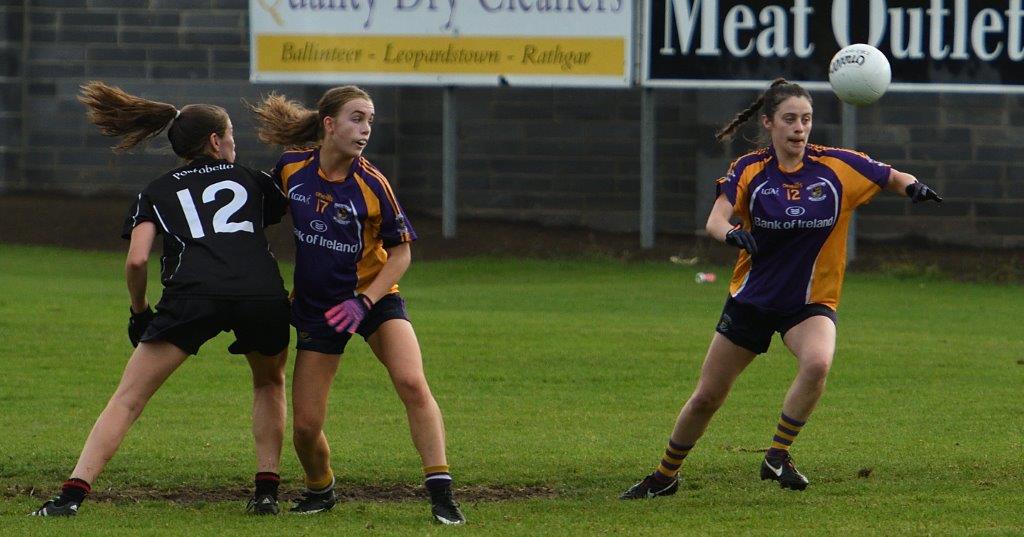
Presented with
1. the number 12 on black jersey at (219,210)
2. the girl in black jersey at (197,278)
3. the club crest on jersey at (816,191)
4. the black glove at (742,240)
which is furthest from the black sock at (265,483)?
the club crest on jersey at (816,191)

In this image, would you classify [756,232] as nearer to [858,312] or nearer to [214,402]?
[214,402]

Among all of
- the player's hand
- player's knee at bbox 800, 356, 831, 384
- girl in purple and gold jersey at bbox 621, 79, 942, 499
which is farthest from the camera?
girl in purple and gold jersey at bbox 621, 79, 942, 499

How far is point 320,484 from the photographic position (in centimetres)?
648

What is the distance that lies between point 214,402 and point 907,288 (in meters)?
9.11

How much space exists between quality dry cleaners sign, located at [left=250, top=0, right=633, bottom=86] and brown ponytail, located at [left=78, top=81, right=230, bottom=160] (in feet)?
37.3

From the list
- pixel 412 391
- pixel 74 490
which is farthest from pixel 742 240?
pixel 74 490

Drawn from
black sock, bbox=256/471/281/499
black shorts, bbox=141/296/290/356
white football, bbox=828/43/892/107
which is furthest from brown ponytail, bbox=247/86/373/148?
white football, bbox=828/43/892/107

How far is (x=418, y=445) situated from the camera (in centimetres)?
612

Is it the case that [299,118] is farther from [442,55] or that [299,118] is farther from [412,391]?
[442,55]

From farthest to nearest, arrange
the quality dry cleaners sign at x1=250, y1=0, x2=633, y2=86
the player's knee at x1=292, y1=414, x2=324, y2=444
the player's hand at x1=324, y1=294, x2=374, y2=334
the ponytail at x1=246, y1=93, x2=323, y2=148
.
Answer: the quality dry cleaners sign at x1=250, y1=0, x2=633, y2=86, the ponytail at x1=246, y1=93, x2=323, y2=148, the player's knee at x1=292, y1=414, x2=324, y2=444, the player's hand at x1=324, y1=294, x2=374, y2=334

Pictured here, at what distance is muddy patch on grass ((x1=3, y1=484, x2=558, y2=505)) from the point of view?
685 centimetres

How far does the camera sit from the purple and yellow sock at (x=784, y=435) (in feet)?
22.2

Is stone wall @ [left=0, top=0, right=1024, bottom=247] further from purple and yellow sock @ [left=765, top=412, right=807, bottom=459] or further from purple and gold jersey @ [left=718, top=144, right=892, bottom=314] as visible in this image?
purple and yellow sock @ [left=765, top=412, right=807, bottom=459]

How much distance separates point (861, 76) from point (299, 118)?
286 cm
